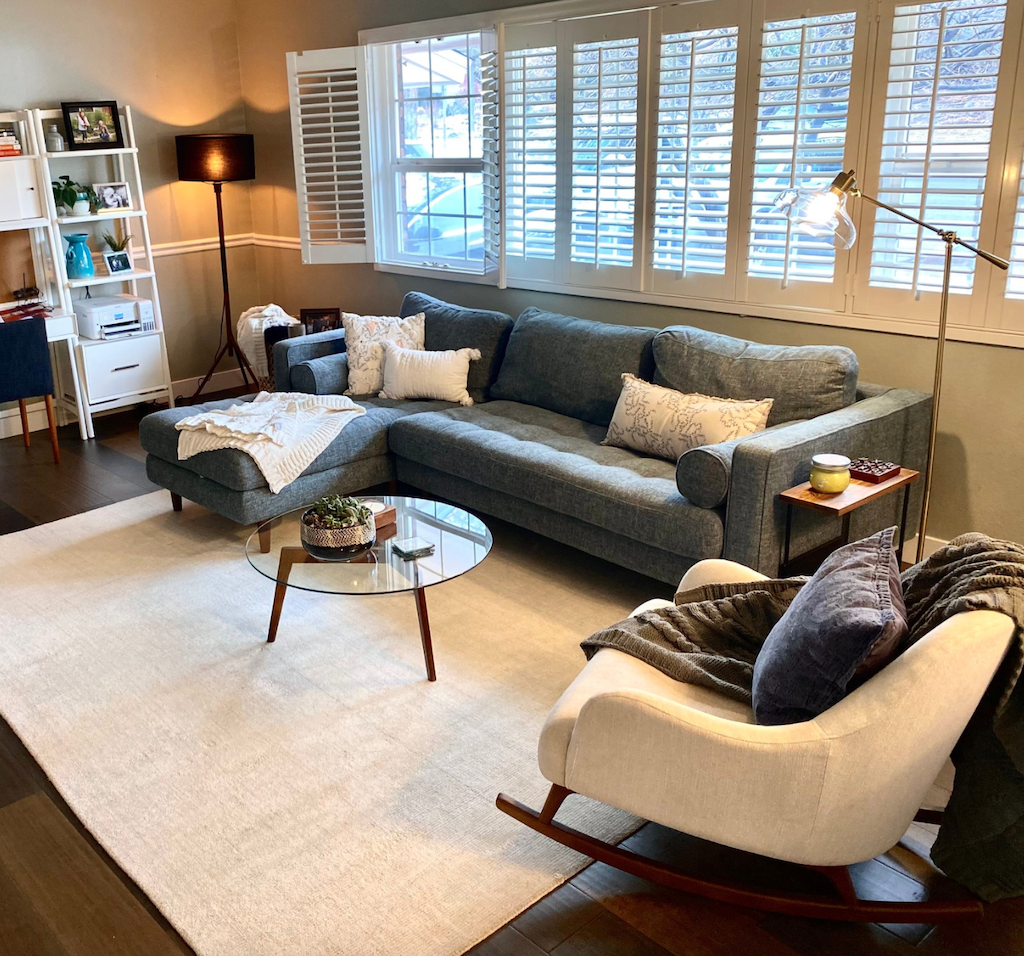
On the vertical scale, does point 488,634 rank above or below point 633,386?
below

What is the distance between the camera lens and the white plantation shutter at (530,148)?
14.8 ft

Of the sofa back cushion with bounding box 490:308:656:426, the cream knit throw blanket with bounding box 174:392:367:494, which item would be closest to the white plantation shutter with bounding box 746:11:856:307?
the sofa back cushion with bounding box 490:308:656:426

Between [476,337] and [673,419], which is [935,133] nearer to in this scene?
[673,419]

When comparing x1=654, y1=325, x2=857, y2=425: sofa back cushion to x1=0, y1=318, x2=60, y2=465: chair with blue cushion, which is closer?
x1=654, y1=325, x2=857, y2=425: sofa back cushion

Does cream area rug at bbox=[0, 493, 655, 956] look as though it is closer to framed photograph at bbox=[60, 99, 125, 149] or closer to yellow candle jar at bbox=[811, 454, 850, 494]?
yellow candle jar at bbox=[811, 454, 850, 494]

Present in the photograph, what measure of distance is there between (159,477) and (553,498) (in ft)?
5.83

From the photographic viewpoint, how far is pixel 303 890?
221 centimetres

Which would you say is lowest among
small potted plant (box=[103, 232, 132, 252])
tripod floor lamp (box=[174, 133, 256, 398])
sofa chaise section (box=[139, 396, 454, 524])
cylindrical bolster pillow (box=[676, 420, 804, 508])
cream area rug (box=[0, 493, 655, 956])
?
cream area rug (box=[0, 493, 655, 956])

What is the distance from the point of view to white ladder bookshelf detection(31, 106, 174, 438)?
5.32 m

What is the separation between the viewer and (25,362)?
4887mm

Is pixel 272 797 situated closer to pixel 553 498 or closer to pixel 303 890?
pixel 303 890

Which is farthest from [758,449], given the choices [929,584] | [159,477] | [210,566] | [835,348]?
[159,477]

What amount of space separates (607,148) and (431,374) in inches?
48.8

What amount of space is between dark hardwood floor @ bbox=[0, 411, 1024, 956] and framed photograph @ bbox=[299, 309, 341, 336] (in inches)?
125
